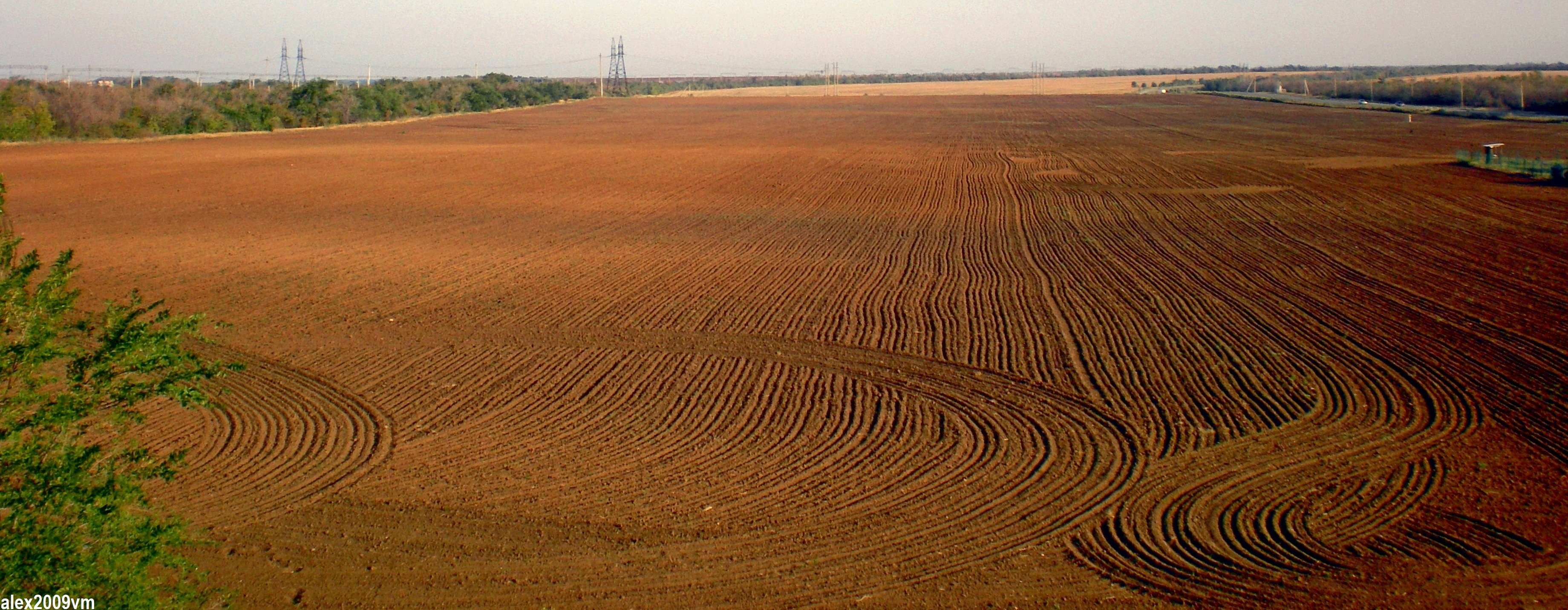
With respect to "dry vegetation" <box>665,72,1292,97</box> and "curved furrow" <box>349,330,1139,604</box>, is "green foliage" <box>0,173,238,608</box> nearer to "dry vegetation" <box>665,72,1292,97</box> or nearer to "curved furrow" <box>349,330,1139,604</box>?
"curved furrow" <box>349,330,1139,604</box>

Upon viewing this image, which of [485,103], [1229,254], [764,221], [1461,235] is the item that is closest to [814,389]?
[1229,254]

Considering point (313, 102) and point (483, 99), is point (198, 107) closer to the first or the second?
point (313, 102)

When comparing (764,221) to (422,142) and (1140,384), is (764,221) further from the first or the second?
(422,142)

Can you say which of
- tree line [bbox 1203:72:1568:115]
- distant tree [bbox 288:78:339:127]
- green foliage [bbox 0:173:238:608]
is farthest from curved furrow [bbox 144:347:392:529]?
tree line [bbox 1203:72:1568:115]

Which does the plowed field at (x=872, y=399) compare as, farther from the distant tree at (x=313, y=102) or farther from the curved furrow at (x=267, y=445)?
the distant tree at (x=313, y=102)

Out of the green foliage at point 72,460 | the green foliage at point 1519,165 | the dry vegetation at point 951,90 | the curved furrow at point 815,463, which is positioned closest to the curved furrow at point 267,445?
the curved furrow at point 815,463

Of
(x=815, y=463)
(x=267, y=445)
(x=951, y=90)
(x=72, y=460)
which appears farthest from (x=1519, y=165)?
(x=951, y=90)
